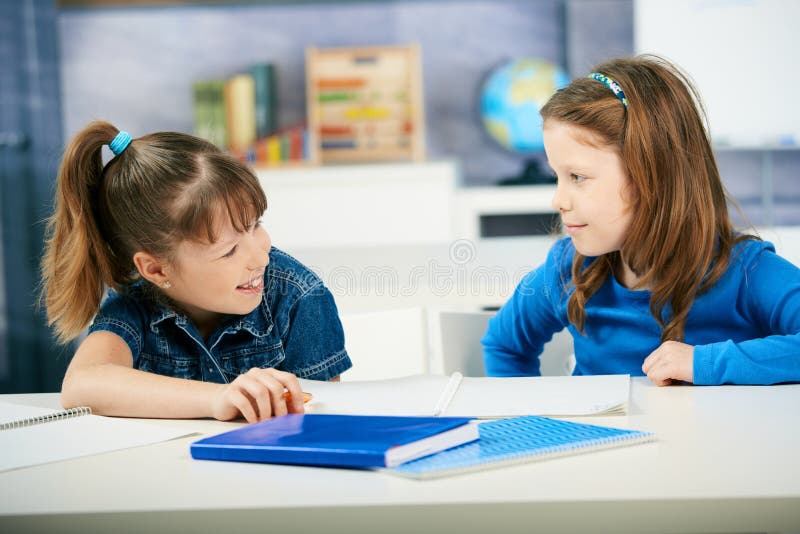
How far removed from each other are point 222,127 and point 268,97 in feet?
0.81

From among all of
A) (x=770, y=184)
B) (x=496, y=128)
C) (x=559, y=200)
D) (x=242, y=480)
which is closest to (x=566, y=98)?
(x=559, y=200)

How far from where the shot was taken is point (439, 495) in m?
0.62

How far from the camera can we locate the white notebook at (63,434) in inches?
31.0

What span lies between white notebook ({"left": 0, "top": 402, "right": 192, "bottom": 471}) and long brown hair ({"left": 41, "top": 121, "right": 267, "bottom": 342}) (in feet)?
0.88

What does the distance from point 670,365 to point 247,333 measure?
58 centimetres

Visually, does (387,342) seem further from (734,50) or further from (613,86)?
(734,50)

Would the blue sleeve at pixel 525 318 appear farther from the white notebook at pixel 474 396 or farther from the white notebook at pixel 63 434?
the white notebook at pixel 63 434

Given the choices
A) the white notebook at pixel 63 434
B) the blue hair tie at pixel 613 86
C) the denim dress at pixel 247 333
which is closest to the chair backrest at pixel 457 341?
the denim dress at pixel 247 333

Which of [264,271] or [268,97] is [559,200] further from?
[268,97]

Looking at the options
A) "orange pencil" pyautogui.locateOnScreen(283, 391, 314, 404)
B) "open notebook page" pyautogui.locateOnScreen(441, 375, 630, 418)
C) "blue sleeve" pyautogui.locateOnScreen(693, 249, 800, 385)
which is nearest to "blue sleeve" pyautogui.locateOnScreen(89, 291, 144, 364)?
"orange pencil" pyautogui.locateOnScreen(283, 391, 314, 404)

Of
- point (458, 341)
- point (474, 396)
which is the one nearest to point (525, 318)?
point (458, 341)

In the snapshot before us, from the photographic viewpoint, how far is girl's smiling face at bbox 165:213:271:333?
1.21 meters

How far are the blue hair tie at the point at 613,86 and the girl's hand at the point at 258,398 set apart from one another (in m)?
0.67

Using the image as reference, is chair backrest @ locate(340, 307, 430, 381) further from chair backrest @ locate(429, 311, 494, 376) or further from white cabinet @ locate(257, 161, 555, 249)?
white cabinet @ locate(257, 161, 555, 249)
